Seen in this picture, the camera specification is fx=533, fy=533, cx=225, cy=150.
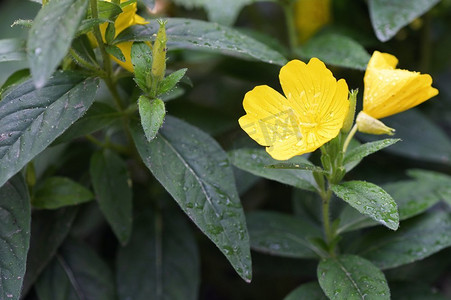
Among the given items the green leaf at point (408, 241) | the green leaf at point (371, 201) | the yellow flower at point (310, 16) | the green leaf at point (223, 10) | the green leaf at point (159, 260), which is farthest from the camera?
the yellow flower at point (310, 16)

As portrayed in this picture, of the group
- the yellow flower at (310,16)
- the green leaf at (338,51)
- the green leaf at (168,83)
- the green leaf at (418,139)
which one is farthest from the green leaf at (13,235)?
the yellow flower at (310,16)

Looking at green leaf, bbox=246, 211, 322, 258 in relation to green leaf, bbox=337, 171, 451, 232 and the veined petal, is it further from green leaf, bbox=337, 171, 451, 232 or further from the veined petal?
the veined petal

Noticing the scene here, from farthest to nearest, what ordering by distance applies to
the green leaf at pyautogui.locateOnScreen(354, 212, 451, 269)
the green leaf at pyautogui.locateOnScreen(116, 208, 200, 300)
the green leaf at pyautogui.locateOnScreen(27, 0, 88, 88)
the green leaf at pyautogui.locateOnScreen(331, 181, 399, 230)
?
the green leaf at pyautogui.locateOnScreen(116, 208, 200, 300) < the green leaf at pyautogui.locateOnScreen(354, 212, 451, 269) < the green leaf at pyautogui.locateOnScreen(331, 181, 399, 230) < the green leaf at pyautogui.locateOnScreen(27, 0, 88, 88)

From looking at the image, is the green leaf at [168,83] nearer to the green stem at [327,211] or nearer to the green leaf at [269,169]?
the green leaf at [269,169]

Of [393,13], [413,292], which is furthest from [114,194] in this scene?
[393,13]

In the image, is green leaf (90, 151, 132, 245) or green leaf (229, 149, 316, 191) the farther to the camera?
green leaf (90, 151, 132, 245)

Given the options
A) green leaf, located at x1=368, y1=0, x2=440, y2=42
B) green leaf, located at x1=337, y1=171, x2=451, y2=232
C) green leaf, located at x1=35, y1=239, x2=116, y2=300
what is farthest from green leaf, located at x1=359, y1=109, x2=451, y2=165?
green leaf, located at x1=35, y1=239, x2=116, y2=300

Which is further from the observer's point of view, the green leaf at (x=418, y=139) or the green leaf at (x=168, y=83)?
the green leaf at (x=418, y=139)
